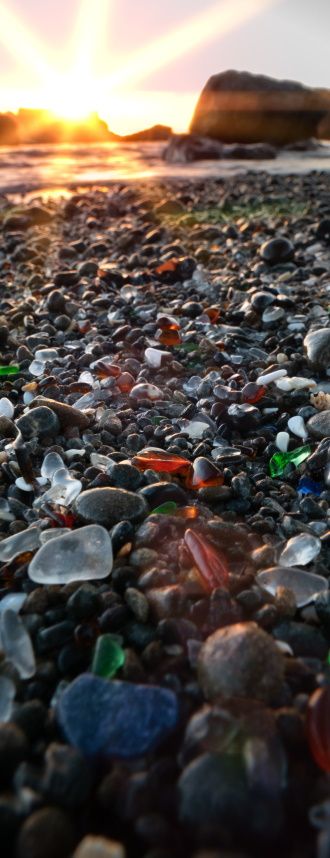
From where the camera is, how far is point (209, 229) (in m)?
6.66

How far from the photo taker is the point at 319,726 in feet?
4.00

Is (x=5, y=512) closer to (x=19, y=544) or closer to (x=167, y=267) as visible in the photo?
(x=19, y=544)

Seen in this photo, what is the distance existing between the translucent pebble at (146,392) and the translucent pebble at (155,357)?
0.36 meters

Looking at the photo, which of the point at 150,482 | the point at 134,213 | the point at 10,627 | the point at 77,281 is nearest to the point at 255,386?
the point at 150,482

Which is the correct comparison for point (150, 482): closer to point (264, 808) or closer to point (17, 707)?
point (17, 707)

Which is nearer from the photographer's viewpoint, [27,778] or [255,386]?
[27,778]

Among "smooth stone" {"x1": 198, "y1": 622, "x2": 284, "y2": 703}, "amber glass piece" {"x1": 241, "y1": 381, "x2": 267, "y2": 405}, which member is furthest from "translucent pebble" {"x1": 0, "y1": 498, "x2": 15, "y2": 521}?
"amber glass piece" {"x1": 241, "y1": 381, "x2": 267, "y2": 405}

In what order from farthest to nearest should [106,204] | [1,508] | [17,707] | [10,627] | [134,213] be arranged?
[106,204]
[134,213]
[1,508]
[10,627]
[17,707]

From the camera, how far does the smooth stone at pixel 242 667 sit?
1270mm

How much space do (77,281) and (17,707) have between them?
416 cm

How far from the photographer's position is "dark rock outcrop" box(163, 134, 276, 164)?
19062 millimetres

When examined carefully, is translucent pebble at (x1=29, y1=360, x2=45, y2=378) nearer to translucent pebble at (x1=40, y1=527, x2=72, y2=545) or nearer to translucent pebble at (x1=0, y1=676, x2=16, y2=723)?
translucent pebble at (x1=40, y1=527, x2=72, y2=545)

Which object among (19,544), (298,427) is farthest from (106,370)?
(19,544)

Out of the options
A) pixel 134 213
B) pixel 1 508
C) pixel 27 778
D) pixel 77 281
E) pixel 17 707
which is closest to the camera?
pixel 27 778
